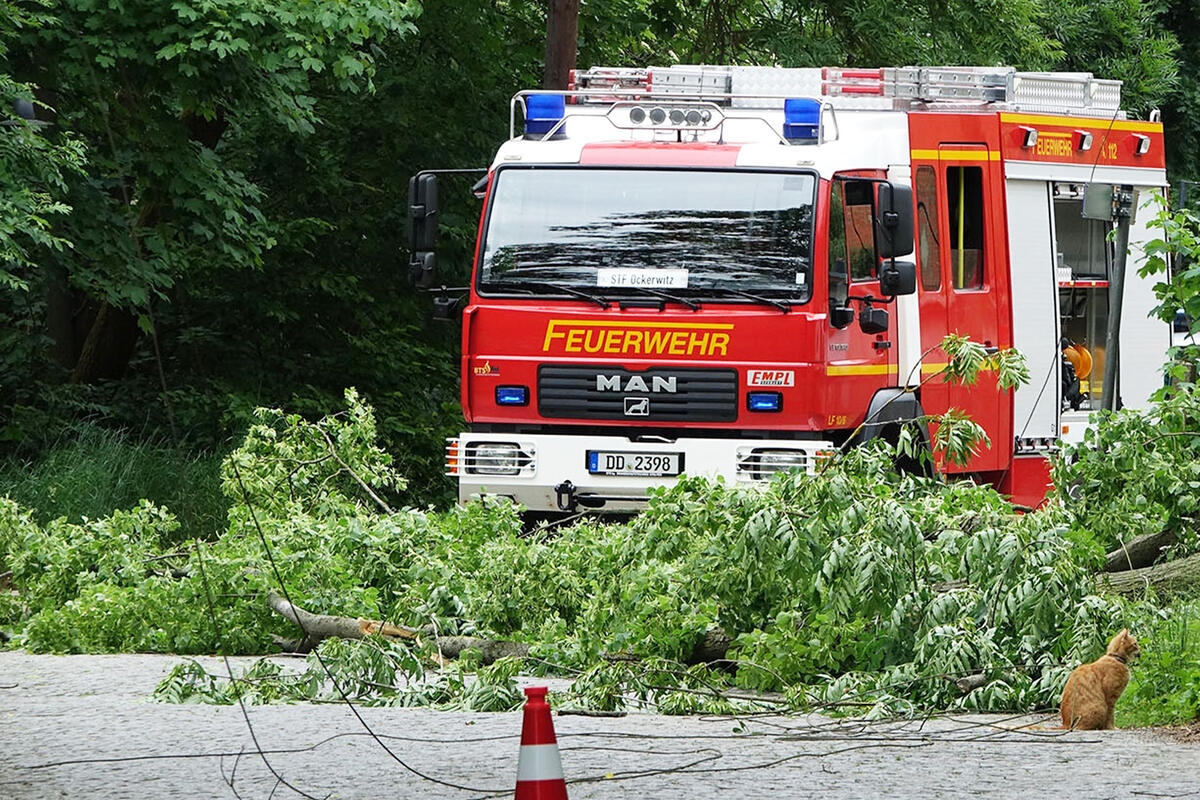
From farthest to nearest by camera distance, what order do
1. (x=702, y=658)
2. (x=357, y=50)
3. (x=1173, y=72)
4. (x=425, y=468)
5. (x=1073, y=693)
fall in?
(x=1173, y=72), (x=425, y=468), (x=357, y=50), (x=702, y=658), (x=1073, y=693)

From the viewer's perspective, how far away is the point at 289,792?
6.69 meters

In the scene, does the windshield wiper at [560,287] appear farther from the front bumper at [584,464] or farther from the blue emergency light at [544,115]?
the blue emergency light at [544,115]

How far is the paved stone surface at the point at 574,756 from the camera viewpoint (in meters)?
6.73

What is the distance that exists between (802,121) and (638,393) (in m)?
2.17

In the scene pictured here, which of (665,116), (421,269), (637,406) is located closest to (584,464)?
(637,406)

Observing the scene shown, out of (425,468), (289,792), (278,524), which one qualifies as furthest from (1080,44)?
(289,792)

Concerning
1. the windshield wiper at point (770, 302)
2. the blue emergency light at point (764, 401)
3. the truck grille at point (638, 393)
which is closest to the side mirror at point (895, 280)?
the windshield wiper at point (770, 302)

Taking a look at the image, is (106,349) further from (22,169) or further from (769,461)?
(769,461)

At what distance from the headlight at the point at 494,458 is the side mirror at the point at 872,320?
241cm

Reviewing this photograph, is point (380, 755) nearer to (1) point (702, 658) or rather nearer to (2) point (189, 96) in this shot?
(1) point (702, 658)

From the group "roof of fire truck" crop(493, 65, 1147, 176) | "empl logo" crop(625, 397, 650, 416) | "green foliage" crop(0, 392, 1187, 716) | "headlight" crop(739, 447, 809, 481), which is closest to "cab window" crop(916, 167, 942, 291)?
"roof of fire truck" crop(493, 65, 1147, 176)

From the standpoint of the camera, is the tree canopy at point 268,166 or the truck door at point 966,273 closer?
the truck door at point 966,273

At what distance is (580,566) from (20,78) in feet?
25.4

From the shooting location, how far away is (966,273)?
14758 mm
